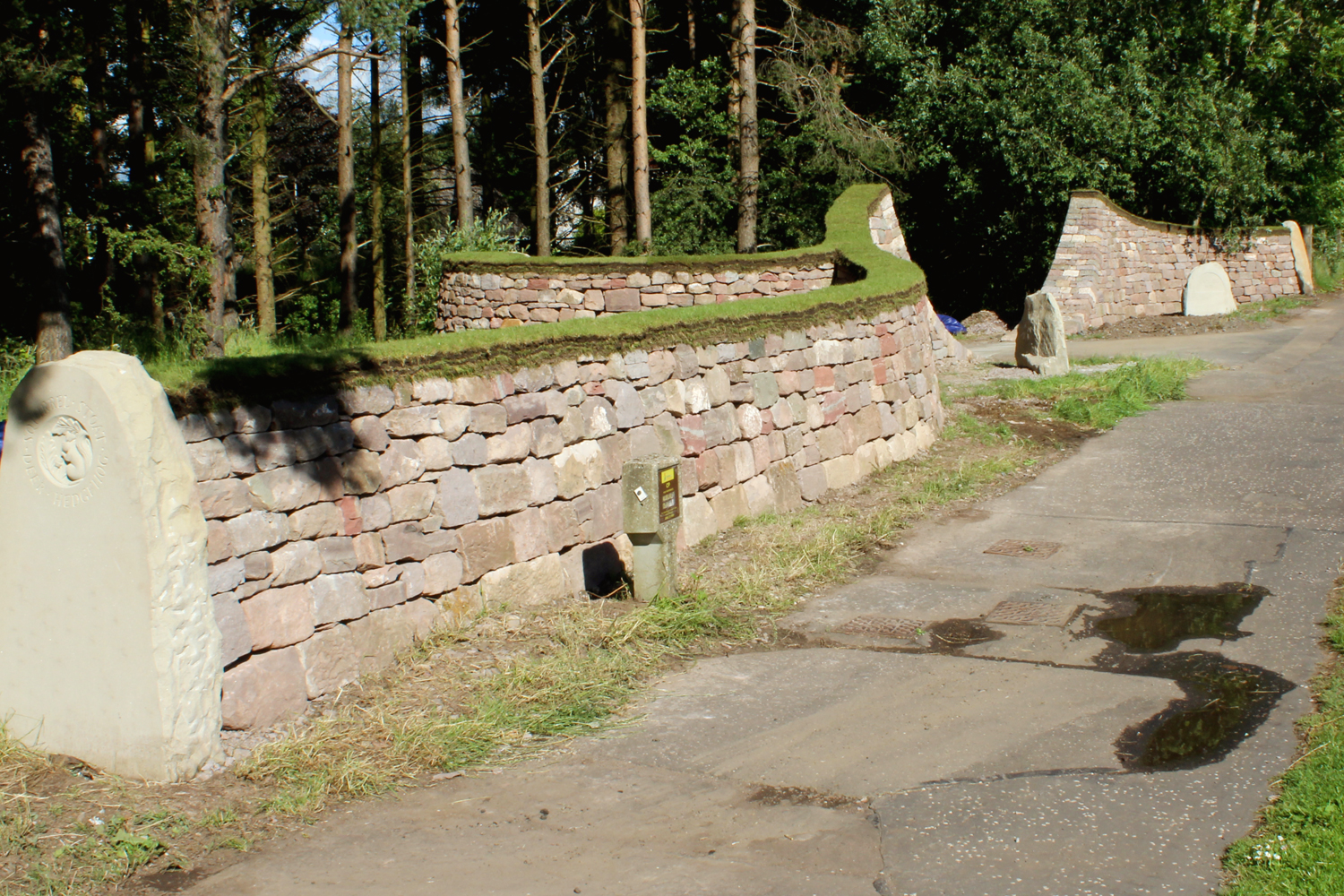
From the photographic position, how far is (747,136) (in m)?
21.5

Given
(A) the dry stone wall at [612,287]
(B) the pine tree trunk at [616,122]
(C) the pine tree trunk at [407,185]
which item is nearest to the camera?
(A) the dry stone wall at [612,287]

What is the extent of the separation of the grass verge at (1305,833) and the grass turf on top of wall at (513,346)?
4338mm

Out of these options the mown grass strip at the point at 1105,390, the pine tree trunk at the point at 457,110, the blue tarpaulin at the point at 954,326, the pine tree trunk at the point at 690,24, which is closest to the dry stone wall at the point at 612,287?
the mown grass strip at the point at 1105,390

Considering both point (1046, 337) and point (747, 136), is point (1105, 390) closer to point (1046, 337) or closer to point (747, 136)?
point (1046, 337)

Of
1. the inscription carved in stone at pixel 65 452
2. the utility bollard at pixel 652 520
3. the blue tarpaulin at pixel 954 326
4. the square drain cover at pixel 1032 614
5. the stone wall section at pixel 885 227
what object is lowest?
the square drain cover at pixel 1032 614

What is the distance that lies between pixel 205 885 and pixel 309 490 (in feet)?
6.58

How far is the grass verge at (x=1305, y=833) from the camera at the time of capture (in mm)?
3389

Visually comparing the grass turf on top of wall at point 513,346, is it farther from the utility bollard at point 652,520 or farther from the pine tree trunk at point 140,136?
the pine tree trunk at point 140,136

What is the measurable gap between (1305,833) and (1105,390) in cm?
1002

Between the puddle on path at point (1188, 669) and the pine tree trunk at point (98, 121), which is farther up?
the pine tree trunk at point (98, 121)

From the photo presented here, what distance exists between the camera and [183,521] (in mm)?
4367

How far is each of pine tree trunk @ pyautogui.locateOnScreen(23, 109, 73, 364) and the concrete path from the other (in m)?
10.9

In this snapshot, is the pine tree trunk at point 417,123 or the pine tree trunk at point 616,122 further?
the pine tree trunk at point 417,123

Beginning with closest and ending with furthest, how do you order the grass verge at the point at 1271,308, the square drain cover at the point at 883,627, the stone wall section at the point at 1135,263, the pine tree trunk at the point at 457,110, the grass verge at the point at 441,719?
the grass verge at the point at 441,719, the square drain cover at the point at 883,627, the grass verge at the point at 1271,308, the stone wall section at the point at 1135,263, the pine tree trunk at the point at 457,110
